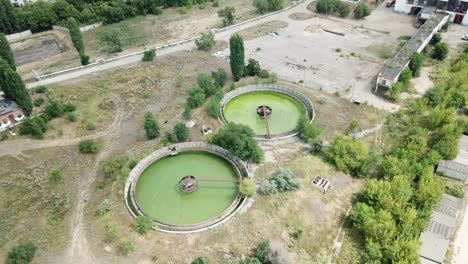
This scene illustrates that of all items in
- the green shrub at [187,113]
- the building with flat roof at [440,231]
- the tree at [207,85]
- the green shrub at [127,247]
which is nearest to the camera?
the building with flat roof at [440,231]

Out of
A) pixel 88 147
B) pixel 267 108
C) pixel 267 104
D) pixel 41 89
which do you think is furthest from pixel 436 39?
pixel 41 89

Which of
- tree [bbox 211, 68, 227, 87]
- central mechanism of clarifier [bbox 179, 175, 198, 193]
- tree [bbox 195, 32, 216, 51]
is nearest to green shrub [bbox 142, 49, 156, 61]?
tree [bbox 195, 32, 216, 51]

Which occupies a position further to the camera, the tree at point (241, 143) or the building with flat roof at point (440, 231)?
the tree at point (241, 143)

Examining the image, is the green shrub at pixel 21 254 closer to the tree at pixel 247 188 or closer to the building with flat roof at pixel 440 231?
the tree at pixel 247 188

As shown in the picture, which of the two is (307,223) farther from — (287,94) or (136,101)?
(136,101)

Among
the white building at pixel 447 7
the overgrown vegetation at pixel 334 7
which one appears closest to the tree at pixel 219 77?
the overgrown vegetation at pixel 334 7

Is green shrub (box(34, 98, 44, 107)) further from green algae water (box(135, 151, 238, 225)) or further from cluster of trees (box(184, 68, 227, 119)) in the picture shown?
green algae water (box(135, 151, 238, 225))

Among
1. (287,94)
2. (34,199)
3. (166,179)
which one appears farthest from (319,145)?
(34,199)
